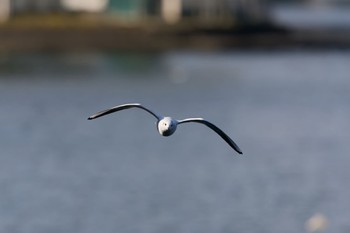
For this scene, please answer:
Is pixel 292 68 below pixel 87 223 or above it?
below

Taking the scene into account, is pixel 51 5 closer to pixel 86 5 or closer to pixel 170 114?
pixel 86 5

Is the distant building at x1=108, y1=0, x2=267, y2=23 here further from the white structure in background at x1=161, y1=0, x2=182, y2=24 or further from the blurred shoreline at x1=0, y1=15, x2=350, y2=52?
the blurred shoreline at x1=0, y1=15, x2=350, y2=52

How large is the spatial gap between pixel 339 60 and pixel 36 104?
2032 centimetres

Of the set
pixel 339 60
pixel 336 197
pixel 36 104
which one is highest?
→ pixel 336 197

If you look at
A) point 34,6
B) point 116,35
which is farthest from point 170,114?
point 34,6

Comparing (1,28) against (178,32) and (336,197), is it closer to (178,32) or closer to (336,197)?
(178,32)

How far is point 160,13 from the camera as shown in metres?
54.7

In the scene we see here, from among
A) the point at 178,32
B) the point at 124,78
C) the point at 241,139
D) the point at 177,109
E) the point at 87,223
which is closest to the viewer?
the point at 87,223

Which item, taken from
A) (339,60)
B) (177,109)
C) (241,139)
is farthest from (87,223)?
(339,60)

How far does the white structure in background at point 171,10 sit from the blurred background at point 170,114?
0.10 m

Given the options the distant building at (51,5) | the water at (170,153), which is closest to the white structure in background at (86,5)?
the distant building at (51,5)

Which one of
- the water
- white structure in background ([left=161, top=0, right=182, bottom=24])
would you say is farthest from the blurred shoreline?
the water

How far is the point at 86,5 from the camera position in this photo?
54.4 metres

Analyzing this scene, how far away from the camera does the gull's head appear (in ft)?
40.0
